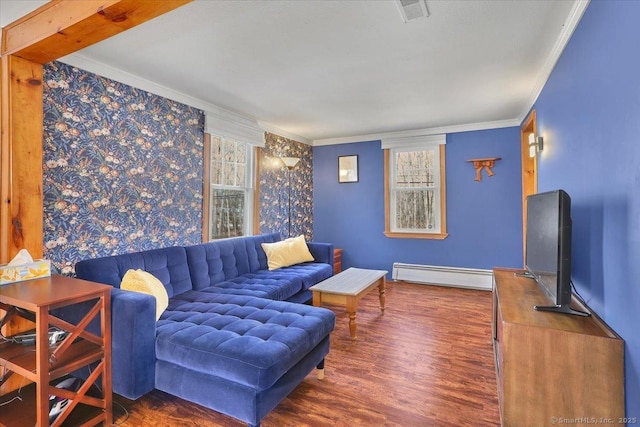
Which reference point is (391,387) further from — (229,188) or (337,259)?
(337,259)

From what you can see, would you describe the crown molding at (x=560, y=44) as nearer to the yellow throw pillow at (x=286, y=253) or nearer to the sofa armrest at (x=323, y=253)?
the sofa armrest at (x=323, y=253)

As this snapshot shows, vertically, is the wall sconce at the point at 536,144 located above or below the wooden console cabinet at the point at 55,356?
above

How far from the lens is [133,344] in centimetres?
179

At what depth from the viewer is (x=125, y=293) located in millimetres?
1926

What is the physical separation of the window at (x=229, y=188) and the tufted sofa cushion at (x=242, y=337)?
5.16ft

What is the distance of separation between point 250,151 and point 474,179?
3.31 metres

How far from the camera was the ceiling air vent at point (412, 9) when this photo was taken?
182 centimetres

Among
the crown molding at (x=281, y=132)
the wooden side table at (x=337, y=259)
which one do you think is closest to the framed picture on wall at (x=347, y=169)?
the crown molding at (x=281, y=132)

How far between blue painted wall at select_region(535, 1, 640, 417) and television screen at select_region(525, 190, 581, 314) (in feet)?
0.53

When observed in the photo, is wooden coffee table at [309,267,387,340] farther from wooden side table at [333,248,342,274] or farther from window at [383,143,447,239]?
window at [383,143,447,239]

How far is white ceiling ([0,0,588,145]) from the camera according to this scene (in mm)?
1934

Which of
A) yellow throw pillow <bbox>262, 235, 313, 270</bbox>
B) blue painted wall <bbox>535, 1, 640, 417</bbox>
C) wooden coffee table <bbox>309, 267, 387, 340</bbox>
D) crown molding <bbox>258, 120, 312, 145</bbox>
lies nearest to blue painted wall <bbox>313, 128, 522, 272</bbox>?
crown molding <bbox>258, 120, 312, 145</bbox>

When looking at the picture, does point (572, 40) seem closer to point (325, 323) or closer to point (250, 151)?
point (325, 323)

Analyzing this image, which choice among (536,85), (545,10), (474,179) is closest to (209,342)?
(545,10)
